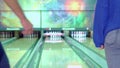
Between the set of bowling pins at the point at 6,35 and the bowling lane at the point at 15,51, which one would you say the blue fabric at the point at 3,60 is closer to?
the bowling lane at the point at 15,51

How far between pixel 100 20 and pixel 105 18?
29 mm

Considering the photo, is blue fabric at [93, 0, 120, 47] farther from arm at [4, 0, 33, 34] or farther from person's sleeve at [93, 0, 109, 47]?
arm at [4, 0, 33, 34]

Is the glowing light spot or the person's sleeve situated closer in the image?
the person's sleeve

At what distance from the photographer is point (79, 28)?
10.0m

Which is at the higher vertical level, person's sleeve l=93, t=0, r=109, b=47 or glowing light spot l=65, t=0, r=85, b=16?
glowing light spot l=65, t=0, r=85, b=16

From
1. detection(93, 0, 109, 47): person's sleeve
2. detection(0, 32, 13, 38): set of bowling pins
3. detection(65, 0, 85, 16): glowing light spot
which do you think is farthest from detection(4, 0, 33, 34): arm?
detection(0, 32, 13, 38): set of bowling pins

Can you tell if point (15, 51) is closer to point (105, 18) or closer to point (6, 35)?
point (6, 35)

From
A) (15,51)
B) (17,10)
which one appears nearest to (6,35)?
(15,51)

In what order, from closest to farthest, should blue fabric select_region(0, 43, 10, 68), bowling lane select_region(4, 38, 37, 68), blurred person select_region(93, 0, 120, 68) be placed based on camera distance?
blurred person select_region(93, 0, 120, 68) < blue fabric select_region(0, 43, 10, 68) < bowling lane select_region(4, 38, 37, 68)

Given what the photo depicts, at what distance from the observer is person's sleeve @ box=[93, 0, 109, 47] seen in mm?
1660

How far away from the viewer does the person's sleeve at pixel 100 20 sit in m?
1.66

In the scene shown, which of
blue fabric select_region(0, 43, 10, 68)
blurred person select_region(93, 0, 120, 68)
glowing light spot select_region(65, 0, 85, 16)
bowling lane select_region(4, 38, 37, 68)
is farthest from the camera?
glowing light spot select_region(65, 0, 85, 16)

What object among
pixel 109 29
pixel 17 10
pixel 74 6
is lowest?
pixel 109 29

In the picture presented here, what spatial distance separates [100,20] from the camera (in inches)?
65.8
